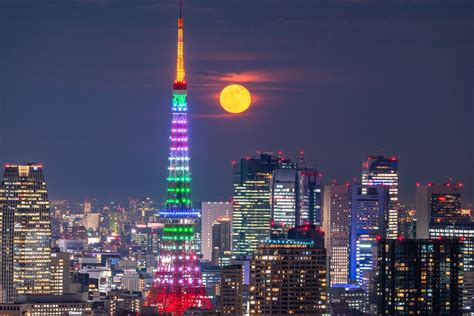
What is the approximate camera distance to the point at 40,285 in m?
49.9

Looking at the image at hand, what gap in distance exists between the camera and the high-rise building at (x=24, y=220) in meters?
52.2

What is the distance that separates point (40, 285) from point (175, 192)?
13.3 ft

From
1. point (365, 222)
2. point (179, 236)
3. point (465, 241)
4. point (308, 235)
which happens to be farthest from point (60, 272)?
point (465, 241)

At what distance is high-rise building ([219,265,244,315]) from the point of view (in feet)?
140

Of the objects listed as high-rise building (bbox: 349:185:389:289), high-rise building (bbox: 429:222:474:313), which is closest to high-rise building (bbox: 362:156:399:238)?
high-rise building (bbox: 349:185:389:289)

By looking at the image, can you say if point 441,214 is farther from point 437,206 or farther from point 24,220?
point 24,220

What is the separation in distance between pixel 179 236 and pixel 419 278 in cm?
1223

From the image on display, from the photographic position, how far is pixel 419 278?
128 feet

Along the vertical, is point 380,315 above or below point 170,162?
below

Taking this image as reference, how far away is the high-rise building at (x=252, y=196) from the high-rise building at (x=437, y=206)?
14.1 ft

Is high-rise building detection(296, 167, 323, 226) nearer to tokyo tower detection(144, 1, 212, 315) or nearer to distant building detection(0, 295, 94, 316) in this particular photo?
tokyo tower detection(144, 1, 212, 315)

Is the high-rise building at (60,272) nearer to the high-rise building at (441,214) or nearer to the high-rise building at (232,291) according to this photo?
the high-rise building at (232,291)

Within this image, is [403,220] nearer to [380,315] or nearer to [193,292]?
[193,292]

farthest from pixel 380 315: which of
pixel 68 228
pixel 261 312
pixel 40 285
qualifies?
pixel 68 228
